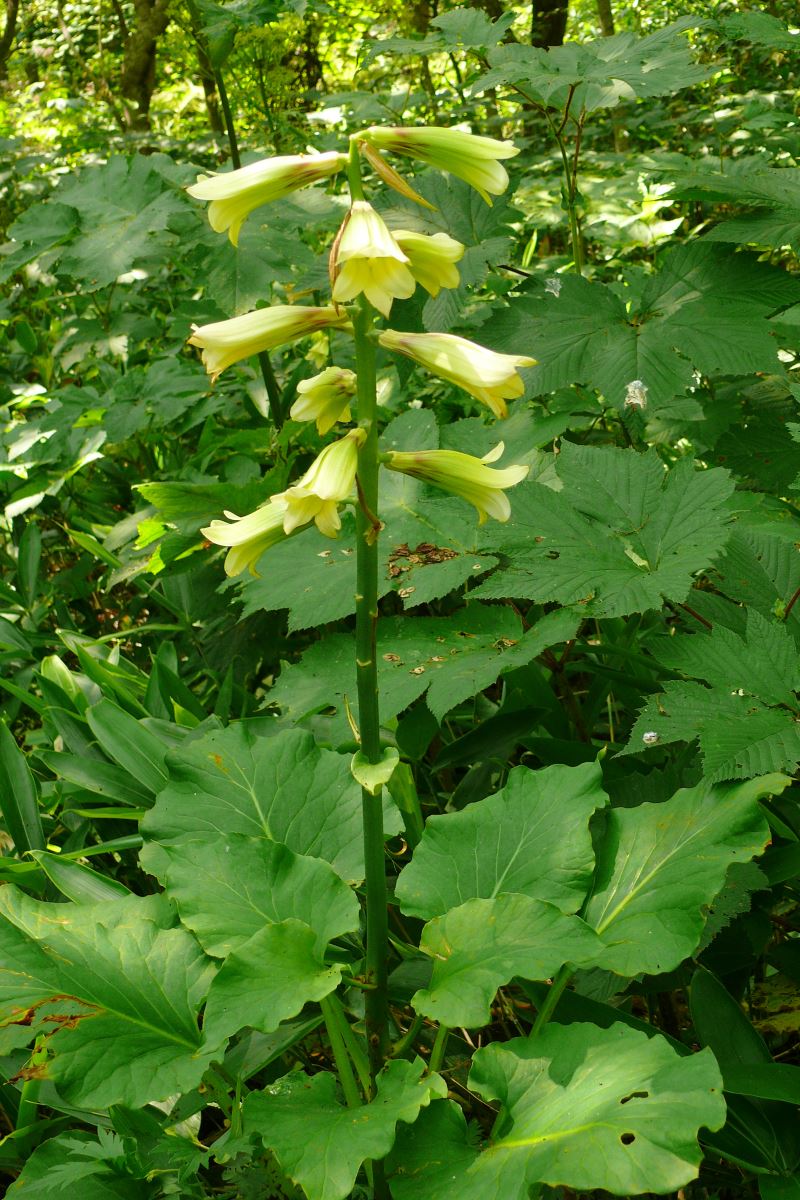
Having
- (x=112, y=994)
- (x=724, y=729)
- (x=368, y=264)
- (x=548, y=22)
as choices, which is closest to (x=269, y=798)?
(x=112, y=994)

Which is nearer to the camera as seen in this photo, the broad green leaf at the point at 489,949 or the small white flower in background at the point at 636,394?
the broad green leaf at the point at 489,949

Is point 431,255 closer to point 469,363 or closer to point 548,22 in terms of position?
point 469,363

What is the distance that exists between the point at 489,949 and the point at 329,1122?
0.28 m

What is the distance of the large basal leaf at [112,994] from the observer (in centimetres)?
127

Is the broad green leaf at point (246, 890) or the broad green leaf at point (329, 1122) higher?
the broad green leaf at point (246, 890)

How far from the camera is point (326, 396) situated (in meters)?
1.28

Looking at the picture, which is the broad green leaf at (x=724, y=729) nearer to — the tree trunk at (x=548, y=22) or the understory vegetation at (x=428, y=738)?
the understory vegetation at (x=428, y=738)

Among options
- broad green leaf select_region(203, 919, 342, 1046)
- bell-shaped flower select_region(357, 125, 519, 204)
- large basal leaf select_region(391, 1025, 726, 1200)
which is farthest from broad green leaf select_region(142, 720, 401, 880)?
bell-shaped flower select_region(357, 125, 519, 204)

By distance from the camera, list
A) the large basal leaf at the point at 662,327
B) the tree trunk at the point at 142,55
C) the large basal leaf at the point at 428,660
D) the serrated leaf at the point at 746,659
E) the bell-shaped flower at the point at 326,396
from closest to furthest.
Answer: the bell-shaped flower at the point at 326,396 → the serrated leaf at the point at 746,659 → the large basal leaf at the point at 428,660 → the large basal leaf at the point at 662,327 → the tree trunk at the point at 142,55

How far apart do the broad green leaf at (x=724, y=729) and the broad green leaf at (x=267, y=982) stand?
0.52m

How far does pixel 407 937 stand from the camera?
1811 mm

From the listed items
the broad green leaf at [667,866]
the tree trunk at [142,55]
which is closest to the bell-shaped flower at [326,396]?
the broad green leaf at [667,866]

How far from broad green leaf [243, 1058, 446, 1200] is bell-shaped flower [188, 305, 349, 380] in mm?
896

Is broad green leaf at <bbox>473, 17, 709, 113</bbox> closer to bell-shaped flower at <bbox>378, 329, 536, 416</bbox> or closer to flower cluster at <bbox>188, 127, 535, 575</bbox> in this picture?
flower cluster at <bbox>188, 127, 535, 575</bbox>
